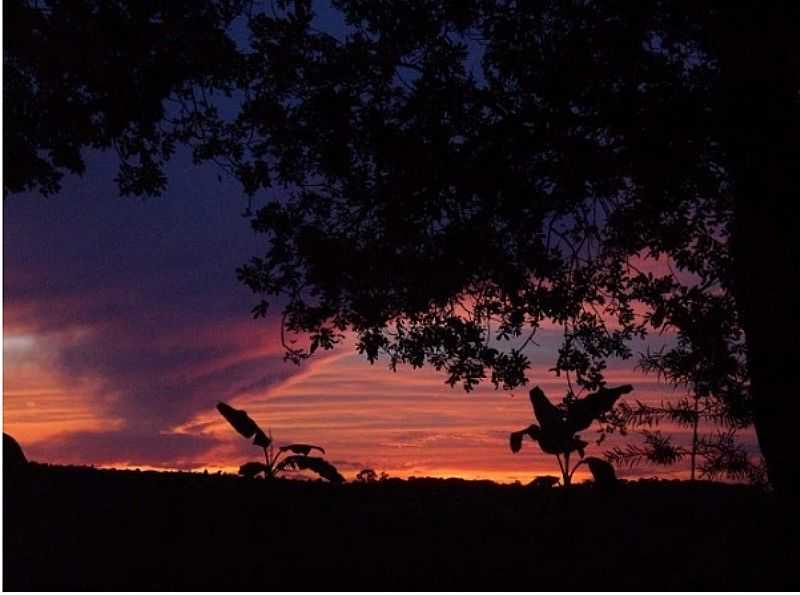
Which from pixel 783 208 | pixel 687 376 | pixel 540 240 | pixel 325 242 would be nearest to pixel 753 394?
pixel 687 376

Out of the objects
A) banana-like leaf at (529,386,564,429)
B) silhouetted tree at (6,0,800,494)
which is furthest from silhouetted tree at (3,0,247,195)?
banana-like leaf at (529,386,564,429)

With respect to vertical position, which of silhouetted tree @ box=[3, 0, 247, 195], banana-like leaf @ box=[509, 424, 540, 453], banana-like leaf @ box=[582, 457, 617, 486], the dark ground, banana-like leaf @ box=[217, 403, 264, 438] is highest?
silhouetted tree @ box=[3, 0, 247, 195]

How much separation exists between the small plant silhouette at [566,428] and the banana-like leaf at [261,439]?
11.5ft

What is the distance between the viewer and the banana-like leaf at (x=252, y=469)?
44.1ft

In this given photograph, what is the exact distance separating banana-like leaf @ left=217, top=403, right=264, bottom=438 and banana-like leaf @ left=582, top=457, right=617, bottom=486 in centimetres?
450

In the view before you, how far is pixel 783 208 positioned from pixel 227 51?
6.57m

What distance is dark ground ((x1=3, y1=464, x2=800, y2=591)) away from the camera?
9.24 m

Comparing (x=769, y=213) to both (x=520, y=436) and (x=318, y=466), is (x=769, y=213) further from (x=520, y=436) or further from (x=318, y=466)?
(x=318, y=466)

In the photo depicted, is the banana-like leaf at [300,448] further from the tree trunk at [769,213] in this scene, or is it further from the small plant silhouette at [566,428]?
the tree trunk at [769,213]

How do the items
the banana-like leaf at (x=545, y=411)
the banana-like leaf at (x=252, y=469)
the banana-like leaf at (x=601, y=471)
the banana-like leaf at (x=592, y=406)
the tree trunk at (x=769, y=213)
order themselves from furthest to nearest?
the banana-like leaf at (x=252, y=469), the banana-like leaf at (x=545, y=411), the banana-like leaf at (x=601, y=471), the banana-like leaf at (x=592, y=406), the tree trunk at (x=769, y=213)

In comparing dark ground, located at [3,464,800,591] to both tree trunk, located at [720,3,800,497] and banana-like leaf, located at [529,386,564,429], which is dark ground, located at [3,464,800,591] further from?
tree trunk, located at [720,3,800,497]

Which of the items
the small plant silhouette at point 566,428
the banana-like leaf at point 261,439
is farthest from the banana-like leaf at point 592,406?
the banana-like leaf at point 261,439

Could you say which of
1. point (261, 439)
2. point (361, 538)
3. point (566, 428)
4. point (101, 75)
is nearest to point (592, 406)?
point (566, 428)

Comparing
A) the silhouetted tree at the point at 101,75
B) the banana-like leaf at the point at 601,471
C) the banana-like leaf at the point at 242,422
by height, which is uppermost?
the silhouetted tree at the point at 101,75
